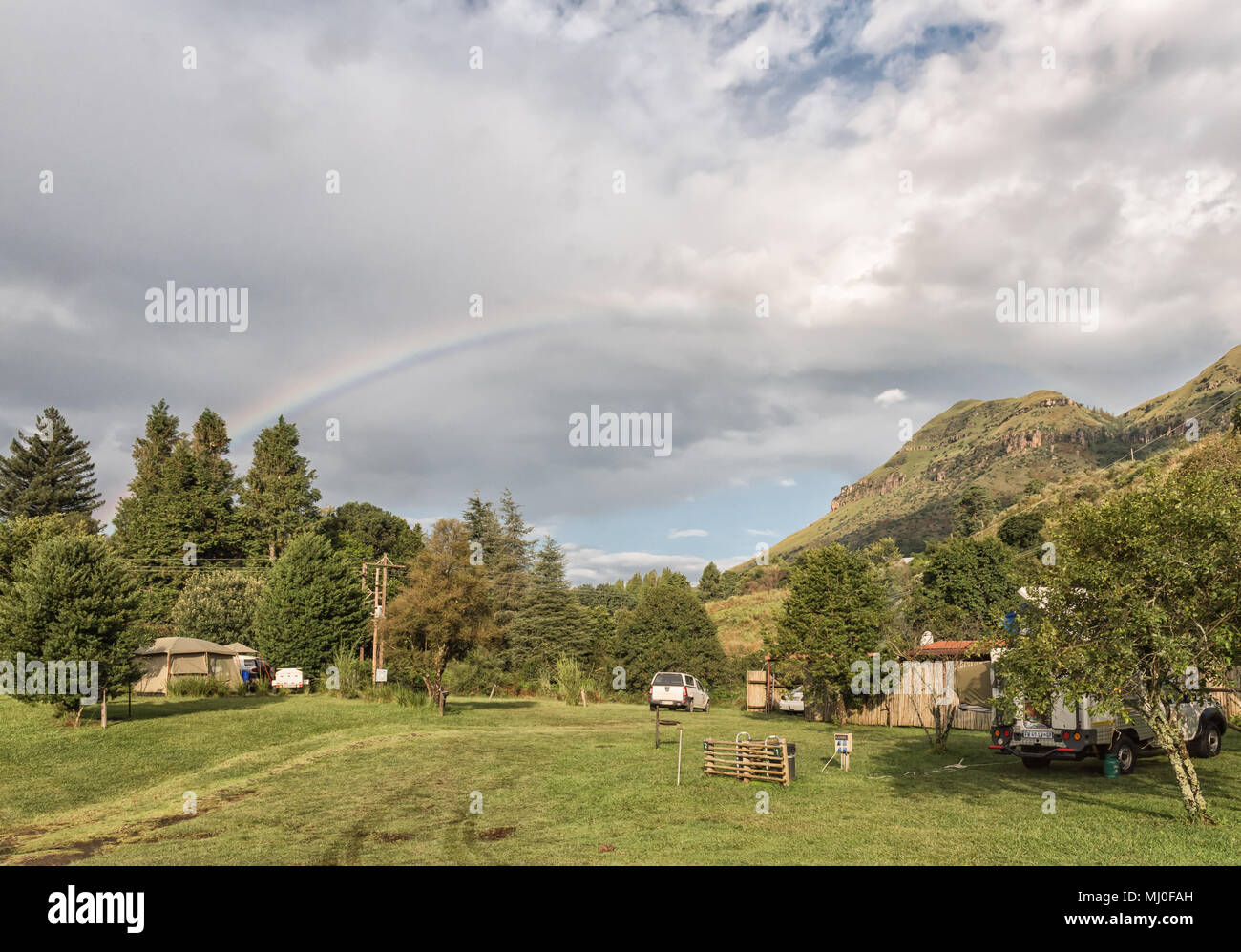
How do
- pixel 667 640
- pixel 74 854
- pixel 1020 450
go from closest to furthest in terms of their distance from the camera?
1. pixel 74 854
2. pixel 667 640
3. pixel 1020 450

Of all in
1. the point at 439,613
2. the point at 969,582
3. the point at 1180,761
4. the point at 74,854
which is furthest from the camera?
the point at 969,582

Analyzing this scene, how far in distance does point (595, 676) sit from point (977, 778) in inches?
1320

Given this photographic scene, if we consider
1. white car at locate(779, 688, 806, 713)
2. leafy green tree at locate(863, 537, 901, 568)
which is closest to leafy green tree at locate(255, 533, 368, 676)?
white car at locate(779, 688, 806, 713)

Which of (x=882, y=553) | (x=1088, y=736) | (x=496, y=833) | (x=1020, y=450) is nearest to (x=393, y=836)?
(x=496, y=833)

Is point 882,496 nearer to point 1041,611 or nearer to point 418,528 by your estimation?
point 418,528

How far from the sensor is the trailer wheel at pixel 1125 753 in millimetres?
15055

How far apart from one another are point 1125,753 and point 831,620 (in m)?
13.7

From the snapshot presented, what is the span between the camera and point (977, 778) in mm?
15086

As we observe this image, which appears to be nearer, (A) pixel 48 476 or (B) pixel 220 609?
(B) pixel 220 609

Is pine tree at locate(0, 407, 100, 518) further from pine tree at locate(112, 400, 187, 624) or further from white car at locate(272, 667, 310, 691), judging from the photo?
white car at locate(272, 667, 310, 691)

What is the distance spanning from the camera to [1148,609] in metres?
9.56

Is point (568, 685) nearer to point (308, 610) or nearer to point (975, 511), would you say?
point (308, 610)
